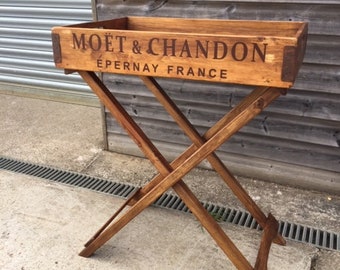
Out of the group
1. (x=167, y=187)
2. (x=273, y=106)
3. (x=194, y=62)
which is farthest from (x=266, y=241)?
(x=194, y=62)

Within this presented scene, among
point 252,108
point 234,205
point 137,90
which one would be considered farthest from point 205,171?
point 252,108

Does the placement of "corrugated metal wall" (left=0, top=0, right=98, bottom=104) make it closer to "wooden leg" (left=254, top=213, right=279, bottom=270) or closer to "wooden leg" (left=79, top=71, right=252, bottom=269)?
"wooden leg" (left=79, top=71, right=252, bottom=269)

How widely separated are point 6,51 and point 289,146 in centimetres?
314

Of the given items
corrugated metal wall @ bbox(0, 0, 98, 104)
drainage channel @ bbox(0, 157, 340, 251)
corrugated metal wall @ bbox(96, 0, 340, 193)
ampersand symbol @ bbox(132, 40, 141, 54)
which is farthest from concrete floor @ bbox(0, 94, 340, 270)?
ampersand symbol @ bbox(132, 40, 141, 54)

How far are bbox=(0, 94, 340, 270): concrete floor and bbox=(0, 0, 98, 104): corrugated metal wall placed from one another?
0.96m

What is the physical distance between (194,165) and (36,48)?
2.97 m

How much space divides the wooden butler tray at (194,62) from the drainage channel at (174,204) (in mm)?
235

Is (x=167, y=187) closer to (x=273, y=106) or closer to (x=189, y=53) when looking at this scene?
(x=189, y=53)

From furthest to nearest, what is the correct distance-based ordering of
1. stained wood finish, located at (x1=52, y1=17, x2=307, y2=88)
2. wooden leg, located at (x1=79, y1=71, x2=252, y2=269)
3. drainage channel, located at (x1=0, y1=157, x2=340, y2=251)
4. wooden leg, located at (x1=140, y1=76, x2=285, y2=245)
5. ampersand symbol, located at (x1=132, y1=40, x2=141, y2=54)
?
drainage channel, located at (x1=0, y1=157, x2=340, y2=251) < wooden leg, located at (x1=140, y1=76, x2=285, y2=245) < wooden leg, located at (x1=79, y1=71, x2=252, y2=269) < ampersand symbol, located at (x1=132, y1=40, x2=141, y2=54) < stained wood finish, located at (x1=52, y1=17, x2=307, y2=88)

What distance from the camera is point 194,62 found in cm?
166

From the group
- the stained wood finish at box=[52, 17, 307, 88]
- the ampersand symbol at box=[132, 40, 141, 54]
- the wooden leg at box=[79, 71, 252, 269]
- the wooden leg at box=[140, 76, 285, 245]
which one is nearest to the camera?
the stained wood finish at box=[52, 17, 307, 88]

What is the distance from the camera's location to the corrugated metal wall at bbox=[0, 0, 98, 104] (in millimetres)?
3957

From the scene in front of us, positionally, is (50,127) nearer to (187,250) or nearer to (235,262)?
(187,250)

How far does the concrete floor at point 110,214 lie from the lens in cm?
215
